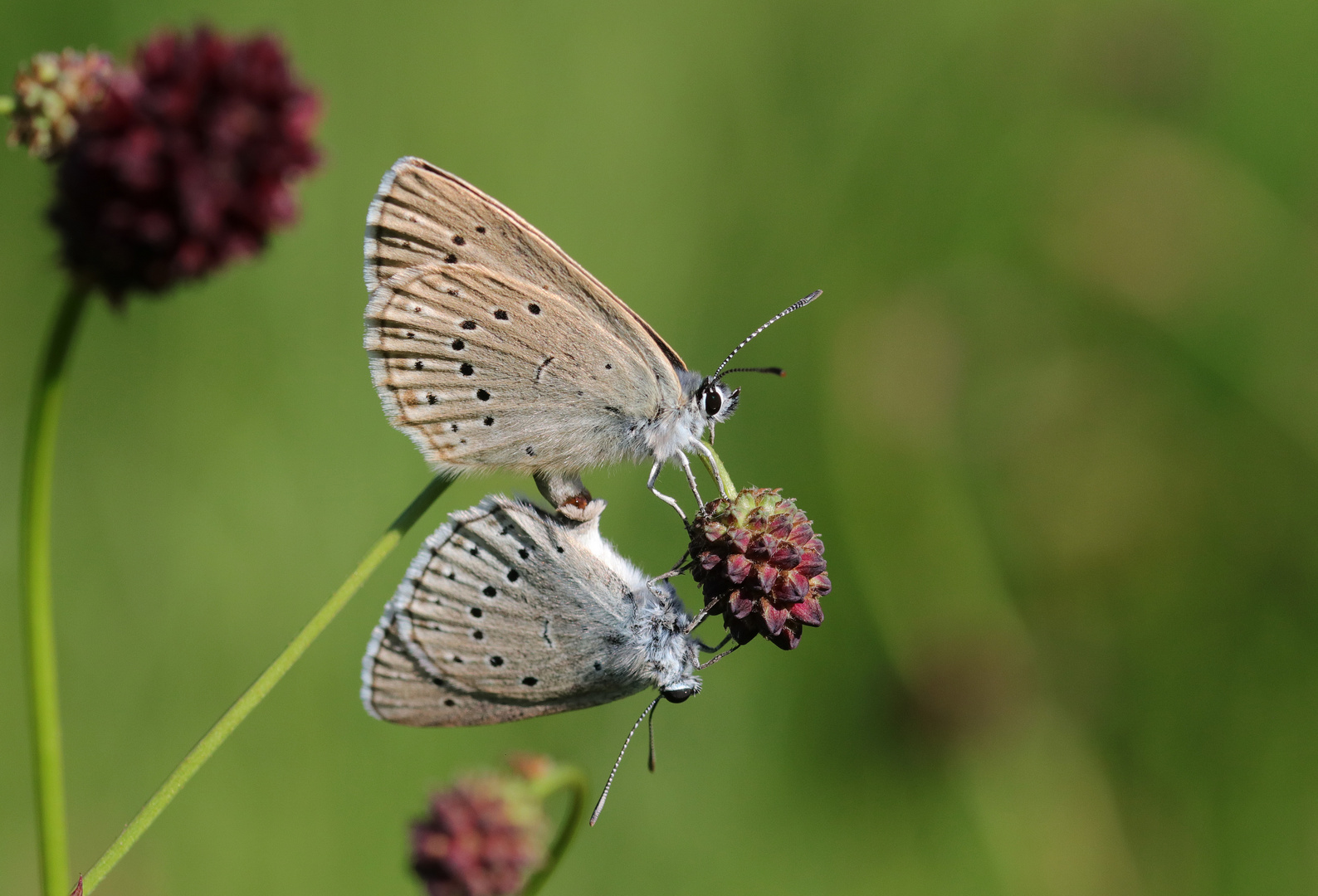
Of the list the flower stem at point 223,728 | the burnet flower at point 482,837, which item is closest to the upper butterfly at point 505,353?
the burnet flower at point 482,837

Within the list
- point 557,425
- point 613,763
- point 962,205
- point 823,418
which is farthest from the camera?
point 962,205

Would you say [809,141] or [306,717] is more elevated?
[809,141]

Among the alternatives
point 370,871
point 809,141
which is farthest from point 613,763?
point 809,141

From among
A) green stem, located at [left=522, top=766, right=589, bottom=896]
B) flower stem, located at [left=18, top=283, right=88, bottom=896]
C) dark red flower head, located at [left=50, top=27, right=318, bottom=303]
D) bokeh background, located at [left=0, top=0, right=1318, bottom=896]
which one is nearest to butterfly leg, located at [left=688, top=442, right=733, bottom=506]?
green stem, located at [left=522, top=766, right=589, bottom=896]

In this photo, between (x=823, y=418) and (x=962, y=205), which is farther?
(x=962, y=205)

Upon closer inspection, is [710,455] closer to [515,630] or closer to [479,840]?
[515,630]

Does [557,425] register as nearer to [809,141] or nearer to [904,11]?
[809,141]

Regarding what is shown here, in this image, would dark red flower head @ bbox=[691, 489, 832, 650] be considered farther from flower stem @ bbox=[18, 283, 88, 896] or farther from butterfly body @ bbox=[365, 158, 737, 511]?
flower stem @ bbox=[18, 283, 88, 896]
